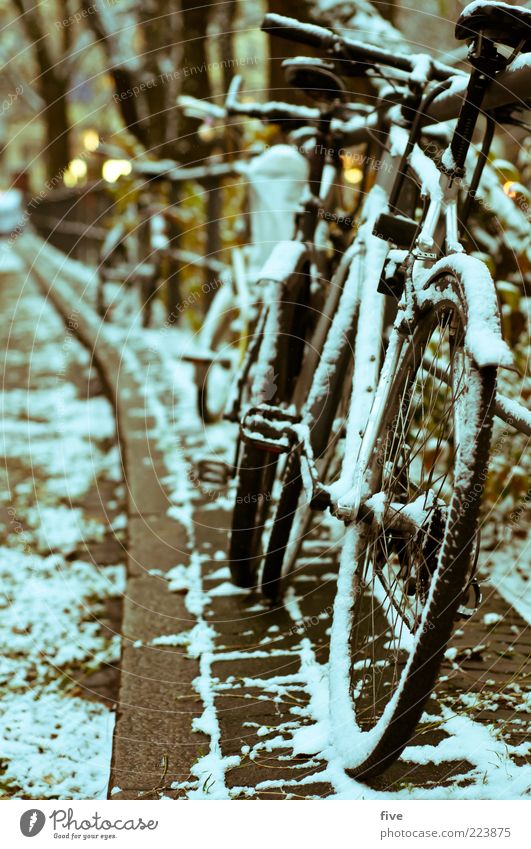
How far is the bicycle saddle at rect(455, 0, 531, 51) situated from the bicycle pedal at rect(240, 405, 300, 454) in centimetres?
84

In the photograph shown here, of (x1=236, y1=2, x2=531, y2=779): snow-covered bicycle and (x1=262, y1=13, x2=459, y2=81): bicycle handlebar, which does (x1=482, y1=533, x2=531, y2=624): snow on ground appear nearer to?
(x1=236, y1=2, x2=531, y2=779): snow-covered bicycle

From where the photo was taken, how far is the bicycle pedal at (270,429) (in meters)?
1.97

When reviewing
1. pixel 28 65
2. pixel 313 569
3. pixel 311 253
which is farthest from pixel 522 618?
pixel 28 65

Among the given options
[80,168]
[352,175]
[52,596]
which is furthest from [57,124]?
[52,596]

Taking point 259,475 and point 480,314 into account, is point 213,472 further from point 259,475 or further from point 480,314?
point 480,314

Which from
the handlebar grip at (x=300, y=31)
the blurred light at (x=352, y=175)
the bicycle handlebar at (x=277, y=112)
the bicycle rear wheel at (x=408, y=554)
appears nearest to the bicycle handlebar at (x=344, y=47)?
the handlebar grip at (x=300, y=31)

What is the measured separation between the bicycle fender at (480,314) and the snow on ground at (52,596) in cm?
108

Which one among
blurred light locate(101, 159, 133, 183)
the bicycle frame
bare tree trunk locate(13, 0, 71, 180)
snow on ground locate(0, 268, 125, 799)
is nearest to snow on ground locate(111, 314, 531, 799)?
snow on ground locate(0, 268, 125, 799)

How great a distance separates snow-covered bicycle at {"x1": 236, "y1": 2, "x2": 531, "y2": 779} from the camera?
1225mm

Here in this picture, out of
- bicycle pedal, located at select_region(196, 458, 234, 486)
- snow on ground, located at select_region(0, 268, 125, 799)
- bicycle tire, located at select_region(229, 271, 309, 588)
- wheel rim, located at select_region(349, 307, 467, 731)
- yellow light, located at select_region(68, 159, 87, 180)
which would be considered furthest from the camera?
yellow light, located at select_region(68, 159, 87, 180)

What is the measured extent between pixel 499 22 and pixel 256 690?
1.26 metres

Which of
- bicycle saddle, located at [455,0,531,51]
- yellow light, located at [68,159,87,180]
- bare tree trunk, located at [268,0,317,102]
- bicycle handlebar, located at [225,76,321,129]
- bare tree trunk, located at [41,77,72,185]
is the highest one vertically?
bare tree trunk, located at [41,77,72,185]

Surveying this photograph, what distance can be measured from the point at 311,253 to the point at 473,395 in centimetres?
115

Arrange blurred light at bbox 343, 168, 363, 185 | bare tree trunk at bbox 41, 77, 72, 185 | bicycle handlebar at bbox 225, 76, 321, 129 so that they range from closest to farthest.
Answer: bicycle handlebar at bbox 225, 76, 321, 129 < blurred light at bbox 343, 168, 363, 185 < bare tree trunk at bbox 41, 77, 72, 185
